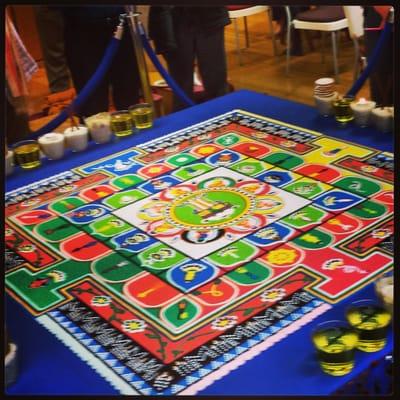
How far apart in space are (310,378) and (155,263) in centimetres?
52

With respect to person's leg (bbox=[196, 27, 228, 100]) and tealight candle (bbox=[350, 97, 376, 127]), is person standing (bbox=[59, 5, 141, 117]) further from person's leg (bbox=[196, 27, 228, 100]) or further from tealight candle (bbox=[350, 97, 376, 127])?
tealight candle (bbox=[350, 97, 376, 127])

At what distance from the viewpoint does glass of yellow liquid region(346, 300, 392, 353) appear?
1.16 meters

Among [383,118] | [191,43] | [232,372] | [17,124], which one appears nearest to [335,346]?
[232,372]

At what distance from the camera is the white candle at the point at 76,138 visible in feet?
7.16

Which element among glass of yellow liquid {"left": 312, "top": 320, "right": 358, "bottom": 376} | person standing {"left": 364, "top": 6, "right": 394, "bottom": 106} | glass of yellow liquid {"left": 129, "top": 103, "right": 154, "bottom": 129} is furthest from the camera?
person standing {"left": 364, "top": 6, "right": 394, "bottom": 106}

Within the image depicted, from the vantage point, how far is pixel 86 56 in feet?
8.75

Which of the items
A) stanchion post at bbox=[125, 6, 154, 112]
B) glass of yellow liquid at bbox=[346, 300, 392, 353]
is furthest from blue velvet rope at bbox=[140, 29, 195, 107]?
glass of yellow liquid at bbox=[346, 300, 392, 353]

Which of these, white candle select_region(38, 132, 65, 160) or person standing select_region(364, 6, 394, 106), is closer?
white candle select_region(38, 132, 65, 160)

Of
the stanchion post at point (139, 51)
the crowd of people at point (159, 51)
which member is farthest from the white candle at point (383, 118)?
the stanchion post at point (139, 51)

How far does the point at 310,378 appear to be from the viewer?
1117mm

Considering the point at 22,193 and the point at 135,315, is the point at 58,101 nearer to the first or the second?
the point at 22,193

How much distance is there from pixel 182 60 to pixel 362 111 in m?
1.04

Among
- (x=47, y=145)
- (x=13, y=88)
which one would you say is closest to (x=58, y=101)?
(x=13, y=88)

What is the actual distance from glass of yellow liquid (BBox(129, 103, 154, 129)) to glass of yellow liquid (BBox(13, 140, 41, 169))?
387 mm
